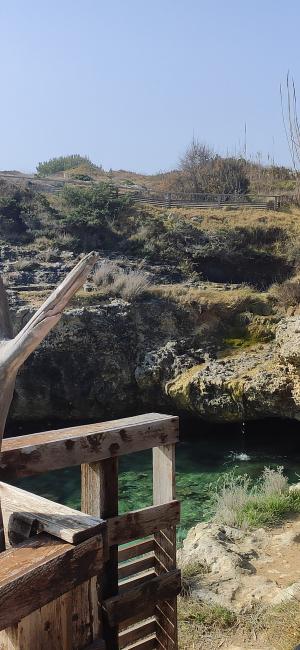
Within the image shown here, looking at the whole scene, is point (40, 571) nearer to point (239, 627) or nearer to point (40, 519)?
point (40, 519)

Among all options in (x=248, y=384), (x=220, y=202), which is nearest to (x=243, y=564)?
(x=248, y=384)

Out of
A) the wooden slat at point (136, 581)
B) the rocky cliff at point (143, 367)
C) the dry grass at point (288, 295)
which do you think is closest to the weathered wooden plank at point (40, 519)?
the wooden slat at point (136, 581)

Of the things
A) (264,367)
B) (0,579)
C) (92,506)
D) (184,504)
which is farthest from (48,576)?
(264,367)

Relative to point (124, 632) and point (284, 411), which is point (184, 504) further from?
point (124, 632)

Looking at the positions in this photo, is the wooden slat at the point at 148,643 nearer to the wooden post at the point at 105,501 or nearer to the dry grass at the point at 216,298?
the wooden post at the point at 105,501

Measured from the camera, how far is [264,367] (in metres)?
11.7

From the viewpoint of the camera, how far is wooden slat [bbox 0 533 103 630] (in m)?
1.48

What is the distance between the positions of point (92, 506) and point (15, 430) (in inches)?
426

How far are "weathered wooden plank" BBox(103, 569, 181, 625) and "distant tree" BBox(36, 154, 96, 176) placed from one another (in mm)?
35542

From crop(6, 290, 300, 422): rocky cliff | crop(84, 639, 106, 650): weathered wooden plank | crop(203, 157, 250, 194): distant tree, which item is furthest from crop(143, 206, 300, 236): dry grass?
crop(84, 639, 106, 650): weathered wooden plank

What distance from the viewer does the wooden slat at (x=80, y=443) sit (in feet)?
7.56

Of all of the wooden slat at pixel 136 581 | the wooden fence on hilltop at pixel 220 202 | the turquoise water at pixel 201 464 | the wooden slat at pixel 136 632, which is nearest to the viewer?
the wooden slat at pixel 136 581

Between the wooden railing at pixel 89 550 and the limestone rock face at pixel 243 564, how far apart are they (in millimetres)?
1721

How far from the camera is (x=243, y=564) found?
5.23 m
